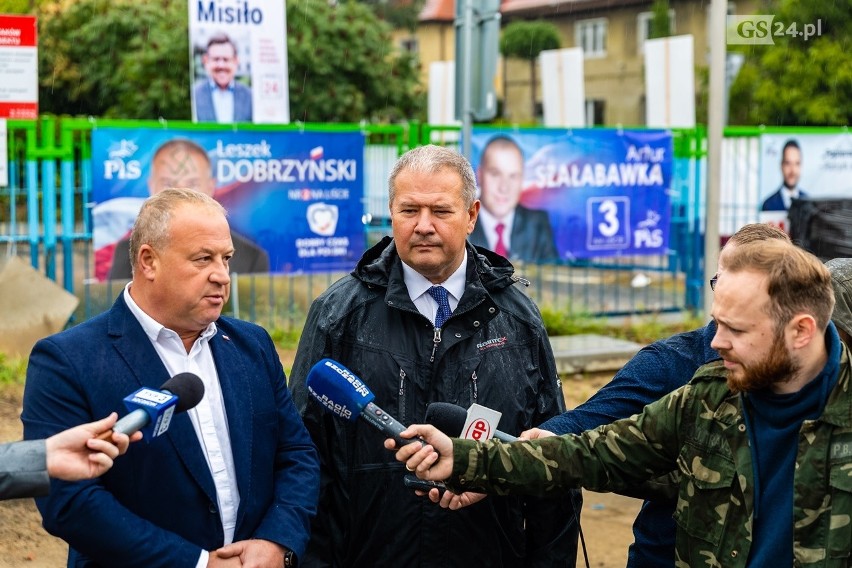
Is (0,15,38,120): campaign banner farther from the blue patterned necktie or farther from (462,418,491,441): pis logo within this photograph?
(462,418,491,441): pis logo

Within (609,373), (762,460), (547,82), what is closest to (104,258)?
(609,373)

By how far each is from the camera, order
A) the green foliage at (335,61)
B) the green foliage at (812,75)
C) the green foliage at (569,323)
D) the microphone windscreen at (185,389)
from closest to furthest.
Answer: the microphone windscreen at (185,389) < the green foliage at (569,323) < the green foliage at (335,61) < the green foliage at (812,75)

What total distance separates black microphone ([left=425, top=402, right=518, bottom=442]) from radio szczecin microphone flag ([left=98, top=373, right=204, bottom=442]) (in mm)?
730

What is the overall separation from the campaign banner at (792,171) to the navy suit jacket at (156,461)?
10300mm

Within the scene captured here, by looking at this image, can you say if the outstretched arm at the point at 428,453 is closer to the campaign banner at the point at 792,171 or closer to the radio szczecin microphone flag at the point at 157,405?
the radio szczecin microphone flag at the point at 157,405

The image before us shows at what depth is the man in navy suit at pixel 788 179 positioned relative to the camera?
42.4ft

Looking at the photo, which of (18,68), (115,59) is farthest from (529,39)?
(18,68)

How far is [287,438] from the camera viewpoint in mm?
3594

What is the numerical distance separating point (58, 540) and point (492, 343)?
3.52 m

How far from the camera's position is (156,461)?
3.23m

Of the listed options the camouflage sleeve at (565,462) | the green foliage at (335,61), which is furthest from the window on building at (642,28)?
the camouflage sleeve at (565,462)

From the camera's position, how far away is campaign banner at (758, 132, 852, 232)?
12.9 meters

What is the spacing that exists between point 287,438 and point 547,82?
1628 centimetres

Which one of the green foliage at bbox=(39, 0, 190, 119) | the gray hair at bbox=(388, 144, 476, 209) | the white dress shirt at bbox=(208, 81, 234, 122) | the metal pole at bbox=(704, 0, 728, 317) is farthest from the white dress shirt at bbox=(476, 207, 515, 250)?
the green foliage at bbox=(39, 0, 190, 119)
